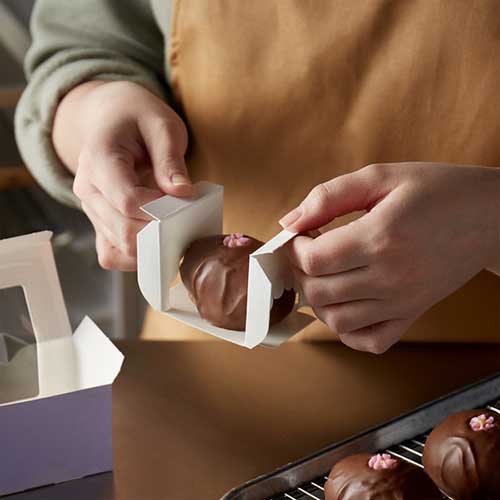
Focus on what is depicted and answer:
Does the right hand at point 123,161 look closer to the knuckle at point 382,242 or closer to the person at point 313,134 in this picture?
the person at point 313,134

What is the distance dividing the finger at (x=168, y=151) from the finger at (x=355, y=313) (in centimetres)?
17

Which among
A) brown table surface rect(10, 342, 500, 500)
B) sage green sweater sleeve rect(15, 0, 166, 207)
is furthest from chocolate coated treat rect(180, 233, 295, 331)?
sage green sweater sleeve rect(15, 0, 166, 207)

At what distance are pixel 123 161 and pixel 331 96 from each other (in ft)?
0.79

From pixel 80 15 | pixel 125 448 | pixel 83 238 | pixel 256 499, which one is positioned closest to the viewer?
pixel 256 499

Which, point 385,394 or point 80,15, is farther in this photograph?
point 80,15

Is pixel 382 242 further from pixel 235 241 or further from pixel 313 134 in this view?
pixel 313 134

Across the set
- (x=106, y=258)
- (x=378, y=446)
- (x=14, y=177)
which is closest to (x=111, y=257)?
(x=106, y=258)

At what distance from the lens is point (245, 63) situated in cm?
109

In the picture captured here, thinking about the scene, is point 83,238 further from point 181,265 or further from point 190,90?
point 181,265

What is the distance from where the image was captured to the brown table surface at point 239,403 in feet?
2.80

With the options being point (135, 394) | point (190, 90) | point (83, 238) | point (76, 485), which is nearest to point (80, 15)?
point (190, 90)

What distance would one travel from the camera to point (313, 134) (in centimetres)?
108

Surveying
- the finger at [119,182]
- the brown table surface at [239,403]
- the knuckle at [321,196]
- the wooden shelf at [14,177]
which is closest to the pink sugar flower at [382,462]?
the brown table surface at [239,403]

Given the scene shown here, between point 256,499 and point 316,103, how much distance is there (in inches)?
18.2
